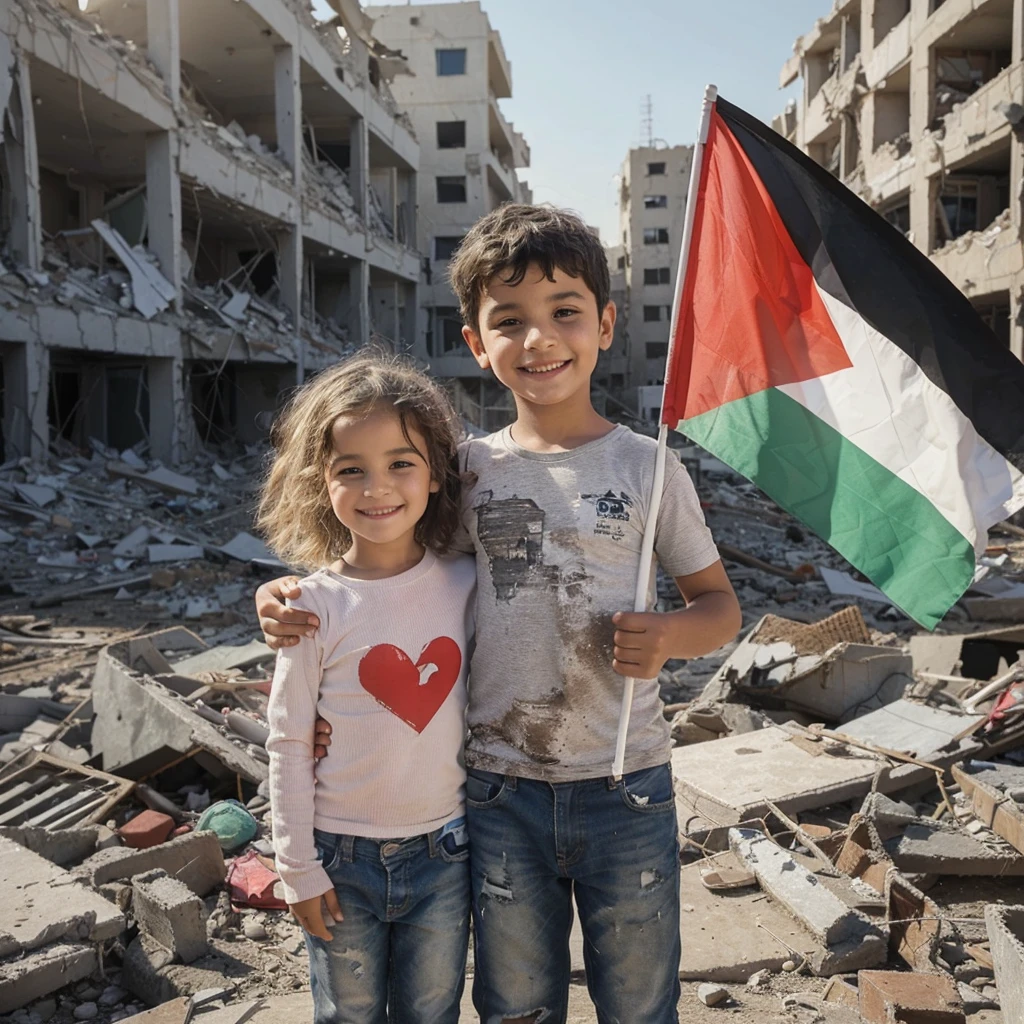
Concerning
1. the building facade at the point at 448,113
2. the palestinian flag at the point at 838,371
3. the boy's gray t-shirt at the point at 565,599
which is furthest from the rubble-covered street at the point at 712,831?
the building facade at the point at 448,113

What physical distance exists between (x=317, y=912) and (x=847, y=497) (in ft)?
5.07

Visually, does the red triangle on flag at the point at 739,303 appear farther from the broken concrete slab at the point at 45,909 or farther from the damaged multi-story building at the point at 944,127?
the damaged multi-story building at the point at 944,127

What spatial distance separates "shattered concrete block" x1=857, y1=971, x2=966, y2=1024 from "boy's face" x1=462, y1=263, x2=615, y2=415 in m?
2.14

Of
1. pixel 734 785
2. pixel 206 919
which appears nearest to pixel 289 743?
pixel 206 919

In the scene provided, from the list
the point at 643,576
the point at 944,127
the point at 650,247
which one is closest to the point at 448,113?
the point at 650,247

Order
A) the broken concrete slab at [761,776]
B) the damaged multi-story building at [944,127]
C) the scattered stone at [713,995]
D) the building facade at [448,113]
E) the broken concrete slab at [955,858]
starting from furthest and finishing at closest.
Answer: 1. the building facade at [448,113]
2. the damaged multi-story building at [944,127]
3. the broken concrete slab at [761,776]
4. the broken concrete slab at [955,858]
5. the scattered stone at [713,995]

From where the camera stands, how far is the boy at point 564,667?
201 centimetres

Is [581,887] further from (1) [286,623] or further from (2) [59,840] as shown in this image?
(2) [59,840]

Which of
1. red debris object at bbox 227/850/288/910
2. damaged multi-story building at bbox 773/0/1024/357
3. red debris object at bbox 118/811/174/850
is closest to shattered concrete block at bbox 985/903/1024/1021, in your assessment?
red debris object at bbox 227/850/288/910

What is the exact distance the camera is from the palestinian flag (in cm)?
230

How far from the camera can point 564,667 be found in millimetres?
2035

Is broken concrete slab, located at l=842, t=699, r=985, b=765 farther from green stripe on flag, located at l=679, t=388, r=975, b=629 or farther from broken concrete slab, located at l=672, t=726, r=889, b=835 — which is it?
Result: green stripe on flag, located at l=679, t=388, r=975, b=629

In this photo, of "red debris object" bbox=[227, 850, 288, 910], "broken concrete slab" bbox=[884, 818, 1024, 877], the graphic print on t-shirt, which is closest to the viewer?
the graphic print on t-shirt

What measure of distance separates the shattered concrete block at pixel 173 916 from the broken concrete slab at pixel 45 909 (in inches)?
4.9
